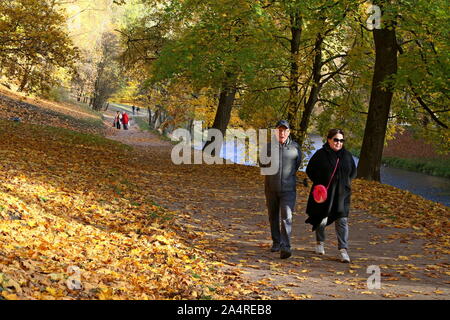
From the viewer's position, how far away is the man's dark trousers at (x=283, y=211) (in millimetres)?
8023

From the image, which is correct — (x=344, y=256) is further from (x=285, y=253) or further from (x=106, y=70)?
(x=106, y=70)

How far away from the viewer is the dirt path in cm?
655

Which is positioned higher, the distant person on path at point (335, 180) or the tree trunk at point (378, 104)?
the tree trunk at point (378, 104)

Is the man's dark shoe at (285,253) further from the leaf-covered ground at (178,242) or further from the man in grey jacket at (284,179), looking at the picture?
the leaf-covered ground at (178,242)

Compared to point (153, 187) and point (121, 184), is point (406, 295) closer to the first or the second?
point (121, 184)

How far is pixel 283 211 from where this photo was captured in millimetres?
8031

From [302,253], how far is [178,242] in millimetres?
1938

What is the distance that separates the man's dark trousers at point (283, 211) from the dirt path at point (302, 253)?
0.29m

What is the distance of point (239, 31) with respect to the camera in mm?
18234

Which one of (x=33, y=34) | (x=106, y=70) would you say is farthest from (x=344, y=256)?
(x=106, y=70)

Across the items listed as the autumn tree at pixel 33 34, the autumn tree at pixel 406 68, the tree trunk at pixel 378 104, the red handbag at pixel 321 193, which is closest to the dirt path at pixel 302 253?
the red handbag at pixel 321 193

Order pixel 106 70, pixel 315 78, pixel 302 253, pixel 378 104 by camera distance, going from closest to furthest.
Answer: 1. pixel 302 253
2. pixel 378 104
3. pixel 315 78
4. pixel 106 70
